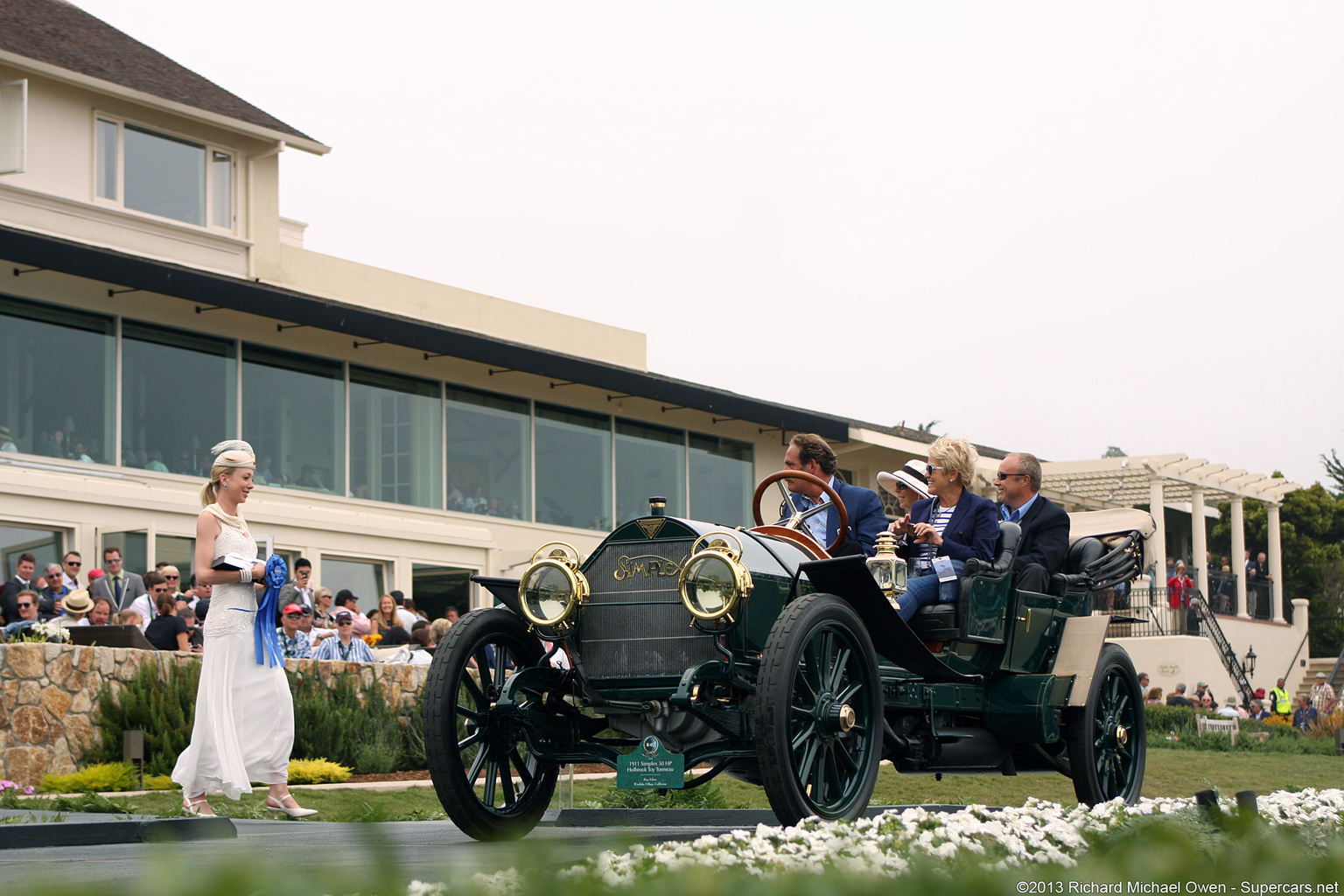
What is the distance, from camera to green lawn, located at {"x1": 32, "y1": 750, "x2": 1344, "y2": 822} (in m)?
9.48

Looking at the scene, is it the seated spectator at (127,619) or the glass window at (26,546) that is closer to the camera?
the seated spectator at (127,619)

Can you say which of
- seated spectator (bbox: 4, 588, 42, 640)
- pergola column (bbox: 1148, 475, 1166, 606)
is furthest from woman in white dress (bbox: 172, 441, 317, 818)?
pergola column (bbox: 1148, 475, 1166, 606)

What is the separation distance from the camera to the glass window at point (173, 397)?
20.2 metres

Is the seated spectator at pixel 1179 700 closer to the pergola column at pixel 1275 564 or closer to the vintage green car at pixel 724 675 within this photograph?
the pergola column at pixel 1275 564

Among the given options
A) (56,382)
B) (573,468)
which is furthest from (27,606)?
(573,468)

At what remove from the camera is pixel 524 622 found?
716 centimetres

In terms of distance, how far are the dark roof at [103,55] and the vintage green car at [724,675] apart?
657 inches

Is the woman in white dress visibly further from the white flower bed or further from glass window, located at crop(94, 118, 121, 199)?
glass window, located at crop(94, 118, 121, 199)

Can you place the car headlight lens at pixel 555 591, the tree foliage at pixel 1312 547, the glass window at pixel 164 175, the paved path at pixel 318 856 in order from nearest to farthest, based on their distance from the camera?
the paved path at pixel 318 856, the car headlight lens at pixel 555 591, the glass window at pixel 164 175, the tree foliage at pixel 1312 547

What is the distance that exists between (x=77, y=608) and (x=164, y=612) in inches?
30.4

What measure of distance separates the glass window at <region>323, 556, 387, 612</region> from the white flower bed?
663 inches

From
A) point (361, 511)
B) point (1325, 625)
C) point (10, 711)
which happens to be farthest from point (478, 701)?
point (1325, 625)

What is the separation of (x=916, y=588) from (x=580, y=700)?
1992mm

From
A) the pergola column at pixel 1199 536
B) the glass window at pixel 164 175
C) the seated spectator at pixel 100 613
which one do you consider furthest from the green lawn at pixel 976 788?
the pergola column at pixel 1199 536
